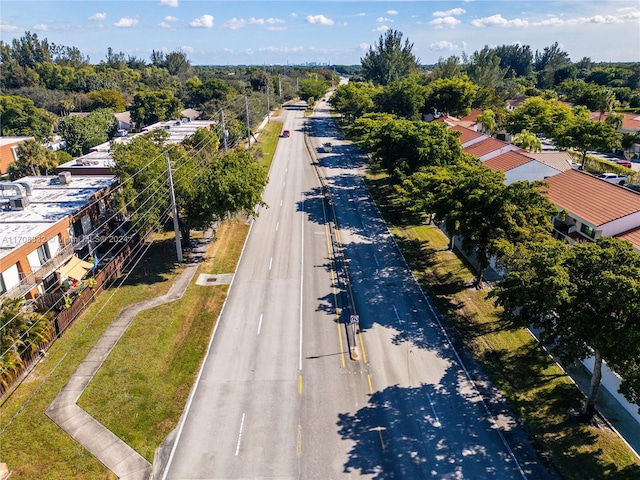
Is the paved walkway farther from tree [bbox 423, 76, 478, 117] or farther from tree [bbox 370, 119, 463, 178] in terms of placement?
tree [bbox 423, 76, 478, 117]

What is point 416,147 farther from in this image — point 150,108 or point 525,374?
point 150,108

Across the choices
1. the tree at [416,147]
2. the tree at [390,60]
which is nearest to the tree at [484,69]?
the tree at [390,60]

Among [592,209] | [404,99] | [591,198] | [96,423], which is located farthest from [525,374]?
[404,99]

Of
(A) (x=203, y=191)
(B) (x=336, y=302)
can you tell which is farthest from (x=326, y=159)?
(B) (x=336, y=302)

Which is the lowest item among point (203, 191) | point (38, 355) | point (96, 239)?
point (38, 355)

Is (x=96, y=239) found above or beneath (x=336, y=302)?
above

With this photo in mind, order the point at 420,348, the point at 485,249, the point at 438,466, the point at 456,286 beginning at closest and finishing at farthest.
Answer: the point at 438,466 < the point at 420,348 < the point at 485,249 < the point at 456,286

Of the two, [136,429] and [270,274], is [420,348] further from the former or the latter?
[136,429]
